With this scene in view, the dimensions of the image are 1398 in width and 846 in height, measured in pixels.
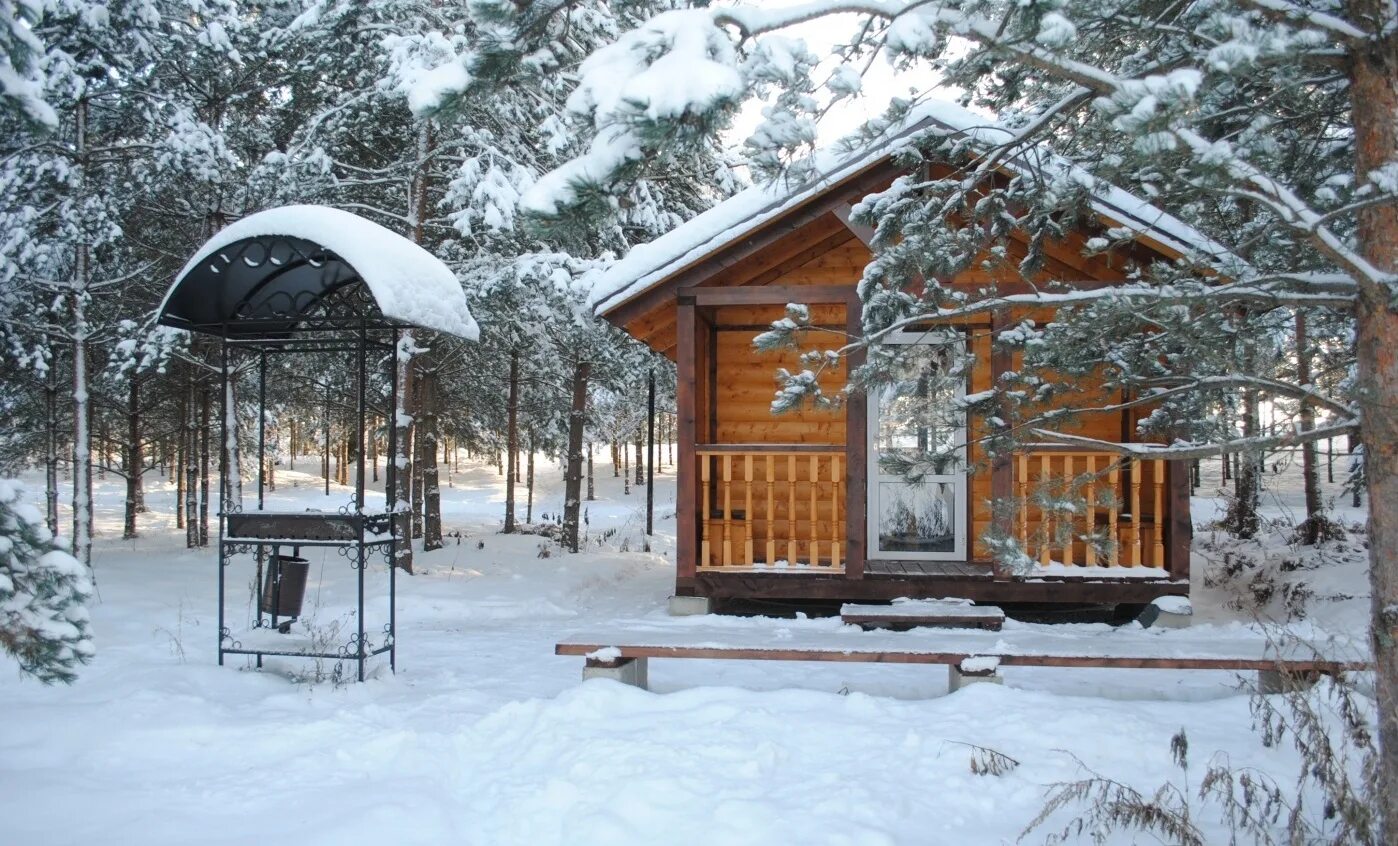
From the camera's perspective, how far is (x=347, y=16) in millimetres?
11688

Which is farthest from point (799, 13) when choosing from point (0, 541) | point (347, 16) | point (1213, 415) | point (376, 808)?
point (347, 16)

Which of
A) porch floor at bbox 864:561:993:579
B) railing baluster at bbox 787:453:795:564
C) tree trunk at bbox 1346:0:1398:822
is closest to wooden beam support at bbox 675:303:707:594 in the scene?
railing baluster at bbox 787:453:795:564

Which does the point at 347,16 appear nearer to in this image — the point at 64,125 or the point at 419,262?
the point at 64,125

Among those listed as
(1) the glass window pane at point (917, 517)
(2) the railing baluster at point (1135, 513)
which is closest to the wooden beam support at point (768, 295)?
(1) the glass window pane at point (917, 517)

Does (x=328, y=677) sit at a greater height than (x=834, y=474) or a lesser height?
lesser

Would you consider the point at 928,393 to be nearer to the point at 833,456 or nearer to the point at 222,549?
the point at 833,456

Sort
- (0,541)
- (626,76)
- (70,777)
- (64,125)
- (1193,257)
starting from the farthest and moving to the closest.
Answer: (64,125)
(1193,257)
(70,777)
(0,541)
(626,76)

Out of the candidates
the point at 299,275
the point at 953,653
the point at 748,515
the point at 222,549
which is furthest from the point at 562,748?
the point at 748,515

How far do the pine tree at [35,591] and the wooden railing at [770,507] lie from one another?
617 cm

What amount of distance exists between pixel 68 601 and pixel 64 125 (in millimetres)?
10400

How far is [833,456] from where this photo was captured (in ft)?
31.8

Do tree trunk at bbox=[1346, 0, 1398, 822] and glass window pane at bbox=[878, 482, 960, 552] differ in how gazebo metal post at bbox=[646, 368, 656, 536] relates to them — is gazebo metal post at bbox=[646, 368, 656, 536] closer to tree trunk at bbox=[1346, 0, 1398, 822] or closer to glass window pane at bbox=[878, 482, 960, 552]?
glass window pane at bbox=[878, 482, 960, 552]

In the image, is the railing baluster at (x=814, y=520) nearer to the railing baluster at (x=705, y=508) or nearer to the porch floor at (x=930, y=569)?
the porch floor at (x=930, y=569)

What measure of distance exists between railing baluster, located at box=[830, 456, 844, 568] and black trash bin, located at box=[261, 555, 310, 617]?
4.75 metres
